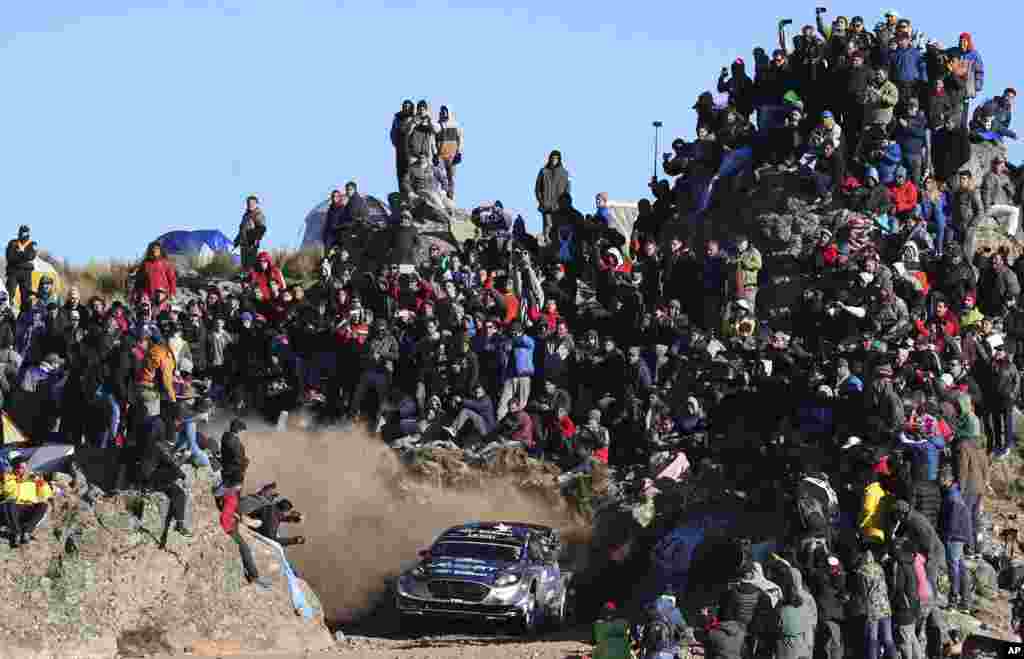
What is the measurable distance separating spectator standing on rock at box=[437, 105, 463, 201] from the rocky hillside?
44.6 ft

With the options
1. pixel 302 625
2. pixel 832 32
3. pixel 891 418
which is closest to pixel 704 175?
pixel 832 32

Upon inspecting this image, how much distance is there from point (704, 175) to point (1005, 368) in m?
7.80

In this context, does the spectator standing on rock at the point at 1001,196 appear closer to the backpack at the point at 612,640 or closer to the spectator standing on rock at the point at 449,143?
the spectator standing on rock at the point at 449,143

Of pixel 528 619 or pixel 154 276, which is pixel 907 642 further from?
pixel 154 276

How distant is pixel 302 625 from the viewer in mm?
27734

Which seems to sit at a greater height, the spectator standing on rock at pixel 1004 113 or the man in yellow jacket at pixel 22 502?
the spectator standing on rock at pixel 1004 113

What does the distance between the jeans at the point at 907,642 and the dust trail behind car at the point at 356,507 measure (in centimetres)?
899

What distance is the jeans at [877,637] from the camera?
77.8ft

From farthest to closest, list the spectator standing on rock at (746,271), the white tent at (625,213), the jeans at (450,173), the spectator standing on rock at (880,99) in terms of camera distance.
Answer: the white tent at (625,213)
the jeans at (450,173)
the spectator standing on rock at (880,99)
the spectator standing on rock at (746,271)

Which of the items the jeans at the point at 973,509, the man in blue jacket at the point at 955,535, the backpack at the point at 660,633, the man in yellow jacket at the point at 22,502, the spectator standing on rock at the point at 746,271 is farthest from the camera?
the spectator standing on rock at the point at 746,271

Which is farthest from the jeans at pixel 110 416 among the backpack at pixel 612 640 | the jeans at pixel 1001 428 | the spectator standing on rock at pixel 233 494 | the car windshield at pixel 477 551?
the jeans at pixel 1001 428

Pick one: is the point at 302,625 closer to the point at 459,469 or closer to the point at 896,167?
the point at 459,469

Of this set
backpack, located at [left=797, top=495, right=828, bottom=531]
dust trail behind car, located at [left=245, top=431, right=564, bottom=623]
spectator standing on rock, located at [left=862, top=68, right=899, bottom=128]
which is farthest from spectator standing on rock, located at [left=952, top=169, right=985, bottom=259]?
backpack, located at [left=797, top=495, right=828, bottom=531]

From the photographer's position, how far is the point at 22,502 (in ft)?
86.3
